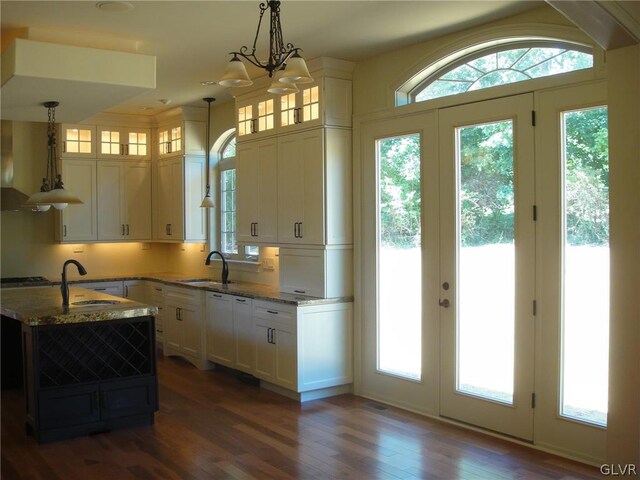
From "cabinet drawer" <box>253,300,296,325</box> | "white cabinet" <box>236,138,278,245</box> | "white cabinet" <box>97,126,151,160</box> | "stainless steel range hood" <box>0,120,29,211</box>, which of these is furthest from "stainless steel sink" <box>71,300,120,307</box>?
"white cabinet" <box>97,126,151,160</box>

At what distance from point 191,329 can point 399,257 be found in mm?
2730

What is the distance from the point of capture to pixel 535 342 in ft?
14.0

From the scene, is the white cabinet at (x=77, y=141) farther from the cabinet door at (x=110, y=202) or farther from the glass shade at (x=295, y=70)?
the glass shade at (x=295, y=70)

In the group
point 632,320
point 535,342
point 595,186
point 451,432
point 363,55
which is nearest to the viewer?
point 632,320

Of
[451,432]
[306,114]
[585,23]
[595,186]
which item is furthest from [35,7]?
[451,432]

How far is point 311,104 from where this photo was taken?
5.59 meters

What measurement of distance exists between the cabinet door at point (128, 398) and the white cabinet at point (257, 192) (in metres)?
1.81

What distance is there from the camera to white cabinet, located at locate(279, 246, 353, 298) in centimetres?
552

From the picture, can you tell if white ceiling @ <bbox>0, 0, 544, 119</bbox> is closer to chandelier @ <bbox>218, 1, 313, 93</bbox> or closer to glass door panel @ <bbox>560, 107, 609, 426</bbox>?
chandelier @ <bbox>218, 1, 313, 93</bbox>

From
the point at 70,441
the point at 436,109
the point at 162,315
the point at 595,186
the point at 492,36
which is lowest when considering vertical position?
the point at 70,441

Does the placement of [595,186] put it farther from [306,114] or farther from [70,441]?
[70,441]

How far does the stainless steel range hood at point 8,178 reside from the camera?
7129 millimetres

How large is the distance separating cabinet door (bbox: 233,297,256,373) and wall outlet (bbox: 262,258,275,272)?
62 centimetres

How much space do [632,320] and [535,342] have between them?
100cm
